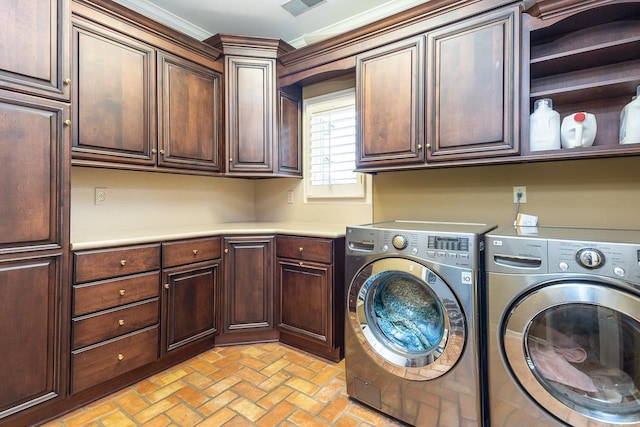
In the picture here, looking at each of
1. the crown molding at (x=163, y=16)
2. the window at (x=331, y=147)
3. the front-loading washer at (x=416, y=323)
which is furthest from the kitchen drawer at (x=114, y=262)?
the crown molding at (x=163, y=16)

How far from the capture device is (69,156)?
5.30ft

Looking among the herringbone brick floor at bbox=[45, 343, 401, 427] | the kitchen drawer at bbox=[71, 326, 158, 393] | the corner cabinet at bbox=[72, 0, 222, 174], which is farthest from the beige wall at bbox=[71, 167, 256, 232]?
the herringbone brick floor at bbox=[45, 343, 401, 427]

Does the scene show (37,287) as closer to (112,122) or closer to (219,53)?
(112,122)

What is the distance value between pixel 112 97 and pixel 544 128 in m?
2.49

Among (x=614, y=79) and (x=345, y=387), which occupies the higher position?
(x=614, y=79)

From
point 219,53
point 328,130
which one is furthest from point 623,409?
point 219,53

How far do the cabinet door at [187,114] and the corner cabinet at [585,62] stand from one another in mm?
2117

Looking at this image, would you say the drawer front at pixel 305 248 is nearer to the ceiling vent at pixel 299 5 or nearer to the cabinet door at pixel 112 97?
the cabinet door at pixel 112 97

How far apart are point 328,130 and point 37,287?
216cm

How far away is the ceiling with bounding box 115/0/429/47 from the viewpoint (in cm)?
245

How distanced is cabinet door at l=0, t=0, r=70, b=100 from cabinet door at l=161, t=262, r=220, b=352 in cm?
117

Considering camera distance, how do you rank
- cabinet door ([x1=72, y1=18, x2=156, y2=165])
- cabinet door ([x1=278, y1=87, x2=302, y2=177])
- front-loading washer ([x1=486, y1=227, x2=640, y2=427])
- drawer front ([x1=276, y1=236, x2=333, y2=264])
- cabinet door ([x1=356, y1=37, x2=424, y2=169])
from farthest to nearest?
1. cabinet door ([x1=278, y1=87, x2=302, y2=177])
2. drawer front ([x1=276, y1=236, x2=333, y2=264])
3. cabinet door ([x1=356, y1=37, x2=424, y2=169])
4. cabinet door ([x1=72, y1=18, x2=156, y2=165])
5. front-loading washer ([x1=486, y1=227, x2=640, y2=427])

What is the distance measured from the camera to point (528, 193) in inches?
75.2

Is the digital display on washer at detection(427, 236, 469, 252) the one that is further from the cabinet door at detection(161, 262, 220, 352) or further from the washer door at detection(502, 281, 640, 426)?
the cabinet door at detection(161, 262, 220, 352)
